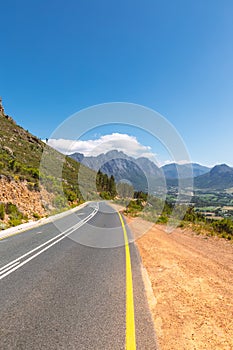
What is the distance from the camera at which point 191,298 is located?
5426 mm

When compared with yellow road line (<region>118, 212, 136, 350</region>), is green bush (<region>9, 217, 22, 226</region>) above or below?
below

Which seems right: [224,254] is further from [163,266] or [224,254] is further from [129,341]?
[129,341]

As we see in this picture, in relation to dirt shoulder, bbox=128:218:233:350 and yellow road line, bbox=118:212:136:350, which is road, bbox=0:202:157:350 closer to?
yellow road line, bbox=118:212:136:350

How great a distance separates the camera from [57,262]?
8203 millimetres

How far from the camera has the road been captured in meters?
3.68

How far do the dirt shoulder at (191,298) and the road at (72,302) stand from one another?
0.36 meters

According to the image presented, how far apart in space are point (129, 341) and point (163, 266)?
4.72 m

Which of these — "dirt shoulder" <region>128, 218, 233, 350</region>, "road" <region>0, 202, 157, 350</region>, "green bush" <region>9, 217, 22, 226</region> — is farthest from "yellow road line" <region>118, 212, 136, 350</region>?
"green bush" <region>9, 217, 22, 226</region>

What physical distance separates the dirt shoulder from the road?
36cm

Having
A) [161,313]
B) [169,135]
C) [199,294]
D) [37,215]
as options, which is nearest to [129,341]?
[161,313]

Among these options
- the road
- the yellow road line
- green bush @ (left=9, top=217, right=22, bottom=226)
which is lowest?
green bush @ (left=9, top=217, right=22, bottom=226)

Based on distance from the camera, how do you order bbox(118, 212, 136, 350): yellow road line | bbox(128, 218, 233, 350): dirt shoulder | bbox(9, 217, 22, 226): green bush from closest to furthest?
bbox(118, 212, 136, 350): yellow road line, bbox(128, 218, 233, 350): dirt shoulder, bbox(9, 217, 22, 226): green bush

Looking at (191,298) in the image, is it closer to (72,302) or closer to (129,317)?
(129,317)

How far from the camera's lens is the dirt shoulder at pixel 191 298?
3811mm
